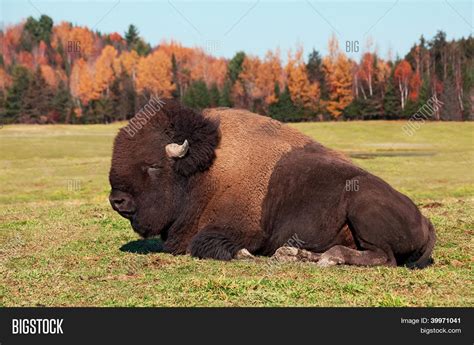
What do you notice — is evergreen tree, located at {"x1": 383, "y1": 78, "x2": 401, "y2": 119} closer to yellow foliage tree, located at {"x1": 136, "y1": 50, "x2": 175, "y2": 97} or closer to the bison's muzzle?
yellow foliage tree, located at {"x1": 136, "y1": 50, "x2": 175, "y2": 97}

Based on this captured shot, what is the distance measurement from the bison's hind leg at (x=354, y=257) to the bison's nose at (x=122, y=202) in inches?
110

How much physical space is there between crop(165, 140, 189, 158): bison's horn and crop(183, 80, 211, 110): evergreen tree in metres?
90.1

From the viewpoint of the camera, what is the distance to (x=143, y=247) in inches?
447

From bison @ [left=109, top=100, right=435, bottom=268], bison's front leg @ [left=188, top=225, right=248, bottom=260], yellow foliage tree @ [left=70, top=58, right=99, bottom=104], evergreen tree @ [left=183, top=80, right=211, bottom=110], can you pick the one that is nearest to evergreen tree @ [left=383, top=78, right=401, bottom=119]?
evergreen tree @ [left=183, top=80, right=211, bottom=110]

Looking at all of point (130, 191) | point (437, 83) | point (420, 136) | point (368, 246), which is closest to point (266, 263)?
point (368, 246)

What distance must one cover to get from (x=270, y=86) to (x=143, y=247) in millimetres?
94673

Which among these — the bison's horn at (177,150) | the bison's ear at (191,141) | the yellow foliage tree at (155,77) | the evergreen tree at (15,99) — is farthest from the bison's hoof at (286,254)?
the evergreen tree at (15,99)

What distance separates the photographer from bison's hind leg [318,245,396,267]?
941 cm

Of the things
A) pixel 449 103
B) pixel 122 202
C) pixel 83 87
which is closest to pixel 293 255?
pixel 122 202

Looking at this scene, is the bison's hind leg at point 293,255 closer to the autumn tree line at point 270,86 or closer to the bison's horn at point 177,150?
the bison's horn at point 177,150

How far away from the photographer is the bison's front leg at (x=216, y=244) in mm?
9750

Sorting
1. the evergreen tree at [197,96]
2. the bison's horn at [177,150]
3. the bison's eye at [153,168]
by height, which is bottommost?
the bison's eye at [153,168]

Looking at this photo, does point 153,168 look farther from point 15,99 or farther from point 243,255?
point 15,99

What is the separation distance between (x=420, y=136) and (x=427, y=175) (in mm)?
40099
